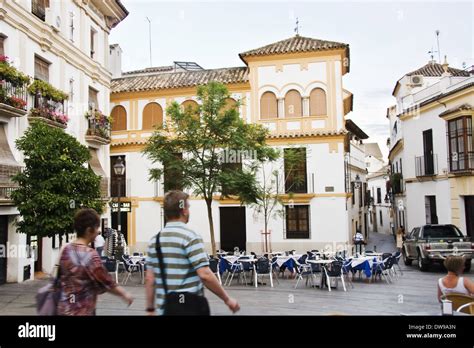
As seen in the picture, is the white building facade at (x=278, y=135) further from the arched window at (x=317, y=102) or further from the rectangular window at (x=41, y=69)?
the rectangular window at (x=41, y=69)

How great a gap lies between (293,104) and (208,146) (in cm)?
805

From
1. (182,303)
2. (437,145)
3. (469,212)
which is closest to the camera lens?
(182,303)

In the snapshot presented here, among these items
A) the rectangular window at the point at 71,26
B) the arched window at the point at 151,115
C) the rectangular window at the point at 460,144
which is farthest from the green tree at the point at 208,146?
the rectangular window at the point at 460,144

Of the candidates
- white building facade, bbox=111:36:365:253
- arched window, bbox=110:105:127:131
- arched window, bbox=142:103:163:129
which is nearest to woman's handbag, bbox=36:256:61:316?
white building facade, bbox=111:36:365:253

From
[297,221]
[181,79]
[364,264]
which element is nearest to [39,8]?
[181,79]

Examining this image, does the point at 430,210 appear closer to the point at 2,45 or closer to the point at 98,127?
the point at 98,127

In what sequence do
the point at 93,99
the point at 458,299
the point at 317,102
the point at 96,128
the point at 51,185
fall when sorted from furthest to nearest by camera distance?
the point at 317,102, the point at 93,99, the point at 96,128, the point at 51,185, the point at 458,299

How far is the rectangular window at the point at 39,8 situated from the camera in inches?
520

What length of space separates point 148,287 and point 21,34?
11.8 metres

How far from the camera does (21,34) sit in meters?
12.5

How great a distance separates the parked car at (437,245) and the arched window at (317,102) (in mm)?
6852

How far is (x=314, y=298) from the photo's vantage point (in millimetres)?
9406

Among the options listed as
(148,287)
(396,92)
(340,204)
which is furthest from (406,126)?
(148,287)

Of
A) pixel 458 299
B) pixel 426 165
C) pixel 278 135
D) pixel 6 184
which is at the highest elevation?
pixel 278 135
